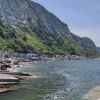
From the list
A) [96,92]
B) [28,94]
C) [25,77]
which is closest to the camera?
[28,94]

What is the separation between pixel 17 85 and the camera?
3920 inches

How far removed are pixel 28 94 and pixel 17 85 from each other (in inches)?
586

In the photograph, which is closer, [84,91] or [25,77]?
[84,91]

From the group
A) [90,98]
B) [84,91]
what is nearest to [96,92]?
[84,91]

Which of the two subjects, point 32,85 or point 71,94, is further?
point 32,85

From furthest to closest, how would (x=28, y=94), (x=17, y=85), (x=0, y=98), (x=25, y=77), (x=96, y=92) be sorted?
1. (x=25, y=77)
2. (x=17, y=85)
3. (x=96, y=92)
4. (x=28, y=94)
5. (x=0, y=98)

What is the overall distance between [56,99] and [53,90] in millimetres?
15136

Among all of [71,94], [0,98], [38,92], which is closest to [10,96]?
[0,98]

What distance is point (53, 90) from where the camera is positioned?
94625 mm

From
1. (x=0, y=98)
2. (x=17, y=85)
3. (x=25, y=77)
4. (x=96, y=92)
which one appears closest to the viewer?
(x=0, y=98)

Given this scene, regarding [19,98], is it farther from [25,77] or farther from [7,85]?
[25,77]

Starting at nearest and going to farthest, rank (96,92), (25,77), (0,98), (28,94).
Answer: (0,98) → (28,94) → (96,92) → (25,77)

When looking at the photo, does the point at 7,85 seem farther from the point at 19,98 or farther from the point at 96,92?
the point at 96,92

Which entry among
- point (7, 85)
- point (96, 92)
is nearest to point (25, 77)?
point (7, 85)
